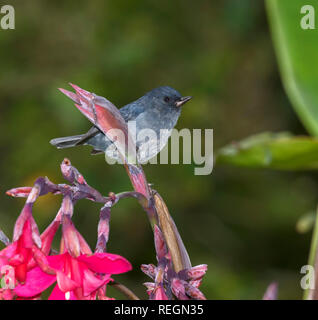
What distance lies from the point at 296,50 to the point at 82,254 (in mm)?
778

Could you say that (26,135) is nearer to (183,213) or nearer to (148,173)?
(148,173)

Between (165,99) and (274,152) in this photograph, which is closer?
(274,152)

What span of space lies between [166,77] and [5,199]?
1113 millimetres

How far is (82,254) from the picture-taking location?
2.40 feet

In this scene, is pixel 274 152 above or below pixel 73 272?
above

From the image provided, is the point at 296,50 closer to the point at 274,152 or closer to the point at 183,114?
the point at 274,152

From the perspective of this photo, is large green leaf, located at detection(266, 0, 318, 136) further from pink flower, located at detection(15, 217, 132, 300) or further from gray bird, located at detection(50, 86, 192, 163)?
pink flower, located at detection(15, 217, 132, 300)

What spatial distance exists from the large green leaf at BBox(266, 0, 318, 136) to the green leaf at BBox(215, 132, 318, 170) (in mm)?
43

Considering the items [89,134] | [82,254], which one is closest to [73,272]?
[82,254]

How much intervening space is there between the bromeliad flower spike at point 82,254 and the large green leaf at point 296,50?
56cm

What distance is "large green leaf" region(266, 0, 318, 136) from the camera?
4.05 ft

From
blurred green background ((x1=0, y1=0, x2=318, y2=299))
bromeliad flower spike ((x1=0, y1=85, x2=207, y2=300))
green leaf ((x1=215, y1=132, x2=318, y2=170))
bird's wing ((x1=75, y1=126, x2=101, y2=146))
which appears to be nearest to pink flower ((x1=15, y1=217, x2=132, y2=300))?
bromeliad flower spike ((x1=0, y1=85, x2=207, y2=300))
